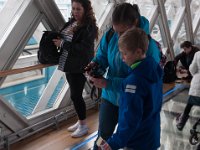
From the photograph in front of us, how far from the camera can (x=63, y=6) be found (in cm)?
348

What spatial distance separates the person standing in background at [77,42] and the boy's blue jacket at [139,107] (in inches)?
57.1

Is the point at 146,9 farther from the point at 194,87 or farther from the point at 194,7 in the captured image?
the point at 194,7

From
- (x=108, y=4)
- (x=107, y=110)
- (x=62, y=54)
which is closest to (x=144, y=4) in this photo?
(x=108, y=4)

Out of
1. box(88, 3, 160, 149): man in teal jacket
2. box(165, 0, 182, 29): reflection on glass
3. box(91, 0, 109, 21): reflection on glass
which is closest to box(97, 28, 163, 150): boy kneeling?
box(88, 3, 160, 149): man in teal jacket

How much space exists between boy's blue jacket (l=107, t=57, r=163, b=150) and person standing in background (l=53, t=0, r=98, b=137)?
145 cm

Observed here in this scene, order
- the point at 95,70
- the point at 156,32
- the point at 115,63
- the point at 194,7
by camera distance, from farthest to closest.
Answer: the point at 194,7
the point at 156,32
the point at 95,70
the point at 115,63

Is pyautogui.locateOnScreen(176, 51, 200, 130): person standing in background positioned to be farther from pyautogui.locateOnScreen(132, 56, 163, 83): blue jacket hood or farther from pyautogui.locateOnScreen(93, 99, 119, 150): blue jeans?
pyautogui.locateOnScreen(132, 56, 163, 83): blue jacket hood

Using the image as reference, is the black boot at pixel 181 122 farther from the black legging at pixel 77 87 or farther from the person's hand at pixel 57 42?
the person's hand at pixel 57 42

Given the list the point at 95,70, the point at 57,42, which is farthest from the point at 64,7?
the point at 95,70

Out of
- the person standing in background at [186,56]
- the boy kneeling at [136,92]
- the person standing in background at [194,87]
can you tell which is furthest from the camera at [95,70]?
the person standing in background at [186,56]

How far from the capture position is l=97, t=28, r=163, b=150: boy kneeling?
1356mm

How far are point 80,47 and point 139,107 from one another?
5.11 ft

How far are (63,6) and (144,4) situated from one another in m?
2.38

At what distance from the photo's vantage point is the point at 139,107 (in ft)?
4.44
